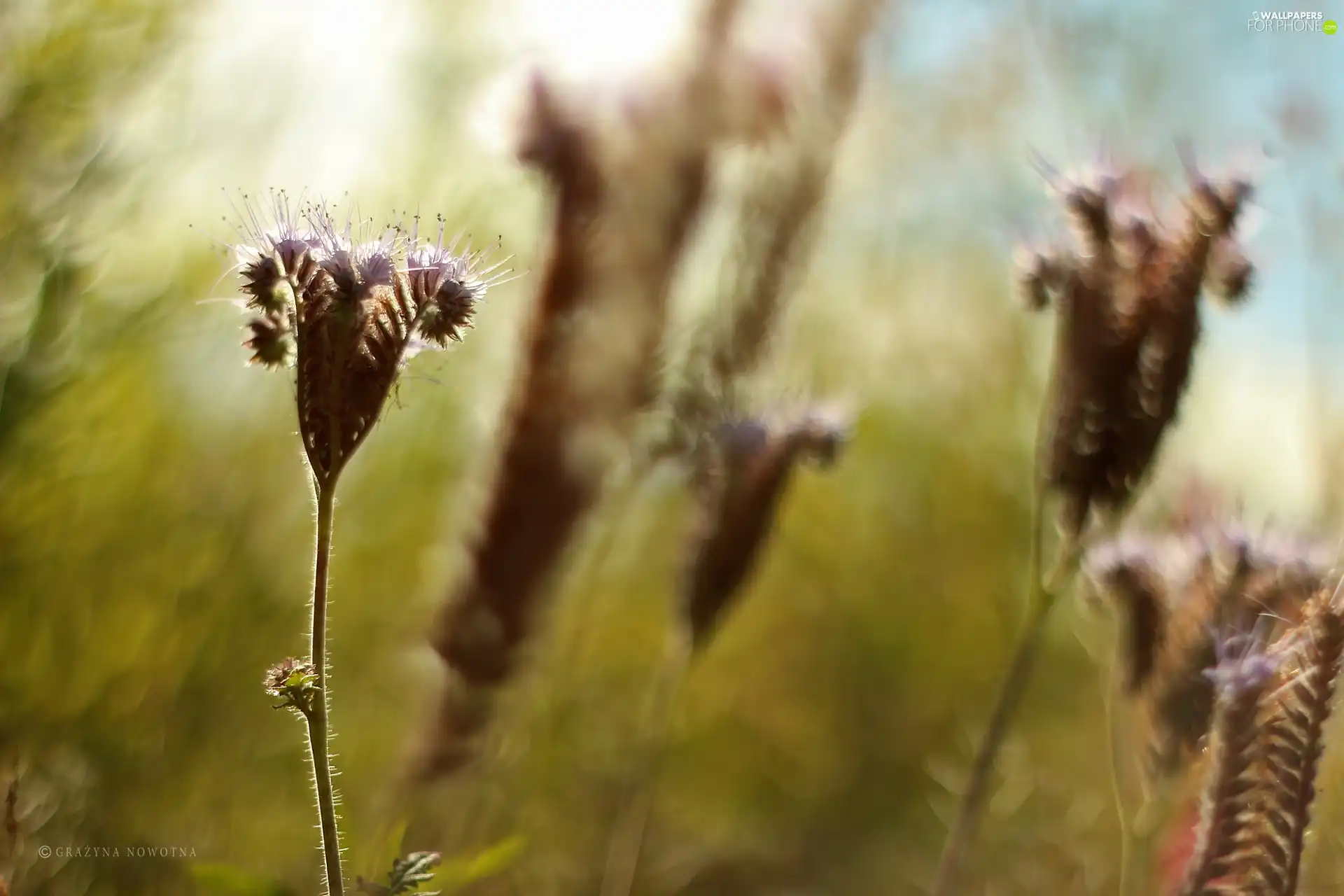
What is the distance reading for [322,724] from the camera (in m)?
0.62

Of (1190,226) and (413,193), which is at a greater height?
(413,193)

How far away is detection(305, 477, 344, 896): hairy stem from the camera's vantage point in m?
0.61

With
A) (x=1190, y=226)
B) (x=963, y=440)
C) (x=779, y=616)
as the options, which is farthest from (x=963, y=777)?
(x=1190, y=226)

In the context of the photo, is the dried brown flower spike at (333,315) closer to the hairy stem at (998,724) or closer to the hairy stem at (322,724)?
the hairy stem at (322,724)

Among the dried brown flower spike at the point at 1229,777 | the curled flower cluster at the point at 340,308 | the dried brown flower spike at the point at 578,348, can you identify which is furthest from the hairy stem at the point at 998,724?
the curled flower cluster at the point at 340,308

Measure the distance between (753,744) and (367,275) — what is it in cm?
162

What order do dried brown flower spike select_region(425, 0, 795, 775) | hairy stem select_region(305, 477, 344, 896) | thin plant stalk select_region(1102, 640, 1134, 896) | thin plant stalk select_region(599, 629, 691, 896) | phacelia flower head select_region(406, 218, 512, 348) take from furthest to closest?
dried brown flower spike select_region(425, 0, 795, 775), thin plant stalk select_region(599, 629, 691, 896), thin plant stalk select_region(1102, 640, 1134, 896), phacelia flower head select_region(406, 218, 512, 348), hairy stem select_region(305, 477, 344, 896)

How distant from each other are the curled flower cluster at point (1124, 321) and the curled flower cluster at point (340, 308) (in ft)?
2.10

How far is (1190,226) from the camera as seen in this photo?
3.62 ft

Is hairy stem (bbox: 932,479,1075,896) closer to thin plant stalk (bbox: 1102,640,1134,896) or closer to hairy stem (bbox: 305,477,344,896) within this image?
thin plant stalk (bbox: 1102,640,1134,896)

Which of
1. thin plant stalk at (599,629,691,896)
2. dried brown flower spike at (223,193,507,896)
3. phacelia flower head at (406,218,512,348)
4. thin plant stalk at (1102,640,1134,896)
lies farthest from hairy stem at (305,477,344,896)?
thin plant stalk at (1102,640,1134,896)

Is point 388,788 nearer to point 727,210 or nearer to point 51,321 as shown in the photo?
point 51,321

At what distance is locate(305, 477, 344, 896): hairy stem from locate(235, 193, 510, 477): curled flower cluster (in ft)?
0.18

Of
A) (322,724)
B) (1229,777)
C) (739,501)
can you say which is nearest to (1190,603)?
(1229,777)
